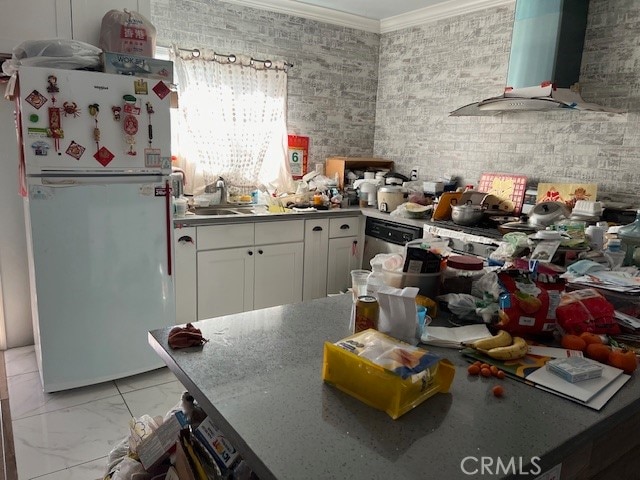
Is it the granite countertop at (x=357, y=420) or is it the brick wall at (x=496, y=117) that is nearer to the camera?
the granite countertop at (x=357, y=420)

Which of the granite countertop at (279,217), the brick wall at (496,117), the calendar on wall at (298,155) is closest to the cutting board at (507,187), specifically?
the brick wall at (496,117)

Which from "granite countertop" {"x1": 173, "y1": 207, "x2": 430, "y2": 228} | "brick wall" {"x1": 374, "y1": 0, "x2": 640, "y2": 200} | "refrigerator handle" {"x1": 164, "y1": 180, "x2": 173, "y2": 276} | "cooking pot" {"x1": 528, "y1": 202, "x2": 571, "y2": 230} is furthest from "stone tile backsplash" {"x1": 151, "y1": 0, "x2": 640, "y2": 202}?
"refrigerator handle" {"x1": 164, "y1": 180, "x2": 173, "y2": 276}

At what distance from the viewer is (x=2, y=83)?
2855 millimetres

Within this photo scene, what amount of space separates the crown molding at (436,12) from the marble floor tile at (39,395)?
3785 mm

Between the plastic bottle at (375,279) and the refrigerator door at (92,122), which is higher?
the refrigerator door at (92,122)

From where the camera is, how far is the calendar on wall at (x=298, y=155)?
4293 mm

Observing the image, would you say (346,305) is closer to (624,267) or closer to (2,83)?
(624,267)

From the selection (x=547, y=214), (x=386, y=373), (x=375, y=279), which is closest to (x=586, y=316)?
(x=375, y=279)

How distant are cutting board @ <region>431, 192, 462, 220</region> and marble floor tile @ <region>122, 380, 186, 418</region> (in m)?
2.13

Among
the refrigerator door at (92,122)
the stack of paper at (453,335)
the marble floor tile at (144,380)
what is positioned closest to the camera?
the stack of paper at (453,335)

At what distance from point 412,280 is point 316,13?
11.3ft

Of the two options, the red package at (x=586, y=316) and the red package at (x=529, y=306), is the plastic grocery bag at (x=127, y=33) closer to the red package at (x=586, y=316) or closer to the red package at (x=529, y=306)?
the red package at (x=529, y=306)

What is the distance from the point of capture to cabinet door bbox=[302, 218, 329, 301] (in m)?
3.83

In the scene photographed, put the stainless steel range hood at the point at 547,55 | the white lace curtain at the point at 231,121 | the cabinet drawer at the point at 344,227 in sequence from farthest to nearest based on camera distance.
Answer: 1. the cabinet drawer at the point at 344,227
2. the white lace curtain at the point at 231,121
3. the stainless steel range hood at the point at 547,55
